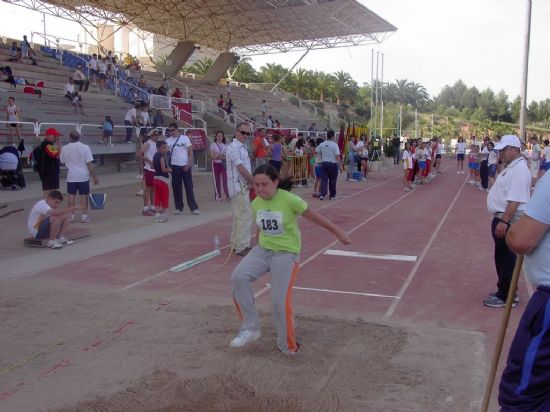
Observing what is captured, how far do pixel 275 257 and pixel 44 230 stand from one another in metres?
5.79

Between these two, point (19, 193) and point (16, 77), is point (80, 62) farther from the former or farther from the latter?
point (19, 193)

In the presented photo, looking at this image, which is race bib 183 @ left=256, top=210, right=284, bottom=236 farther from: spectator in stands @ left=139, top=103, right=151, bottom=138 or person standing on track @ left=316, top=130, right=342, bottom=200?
spectator in stands @ left=139, top=103, right=151, bottom=138

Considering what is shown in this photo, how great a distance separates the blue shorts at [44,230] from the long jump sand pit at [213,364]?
335 centimetres

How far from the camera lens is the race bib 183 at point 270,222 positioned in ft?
17.1

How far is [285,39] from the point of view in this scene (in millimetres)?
53344

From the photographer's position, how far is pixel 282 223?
17.1 feet

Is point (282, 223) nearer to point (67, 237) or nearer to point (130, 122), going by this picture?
point (67, 237)

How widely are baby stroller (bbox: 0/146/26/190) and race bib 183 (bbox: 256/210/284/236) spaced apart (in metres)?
12.7

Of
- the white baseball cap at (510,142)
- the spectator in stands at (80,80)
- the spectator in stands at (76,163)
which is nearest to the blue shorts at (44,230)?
the spectator in stands at (76,163)

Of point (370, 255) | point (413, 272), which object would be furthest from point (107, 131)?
point (413, 272)

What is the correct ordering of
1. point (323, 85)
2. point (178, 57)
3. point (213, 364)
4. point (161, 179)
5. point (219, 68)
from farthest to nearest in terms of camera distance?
point (323, 85)
point (219, 68)
point (178, 57)
point (161, 179)
point (213, 364)

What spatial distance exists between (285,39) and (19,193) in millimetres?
41130

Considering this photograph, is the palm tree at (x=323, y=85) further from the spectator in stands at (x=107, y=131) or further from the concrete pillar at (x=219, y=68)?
the spectator in stands at (x=107, y=131)

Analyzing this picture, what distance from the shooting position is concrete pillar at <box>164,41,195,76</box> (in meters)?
46.9
